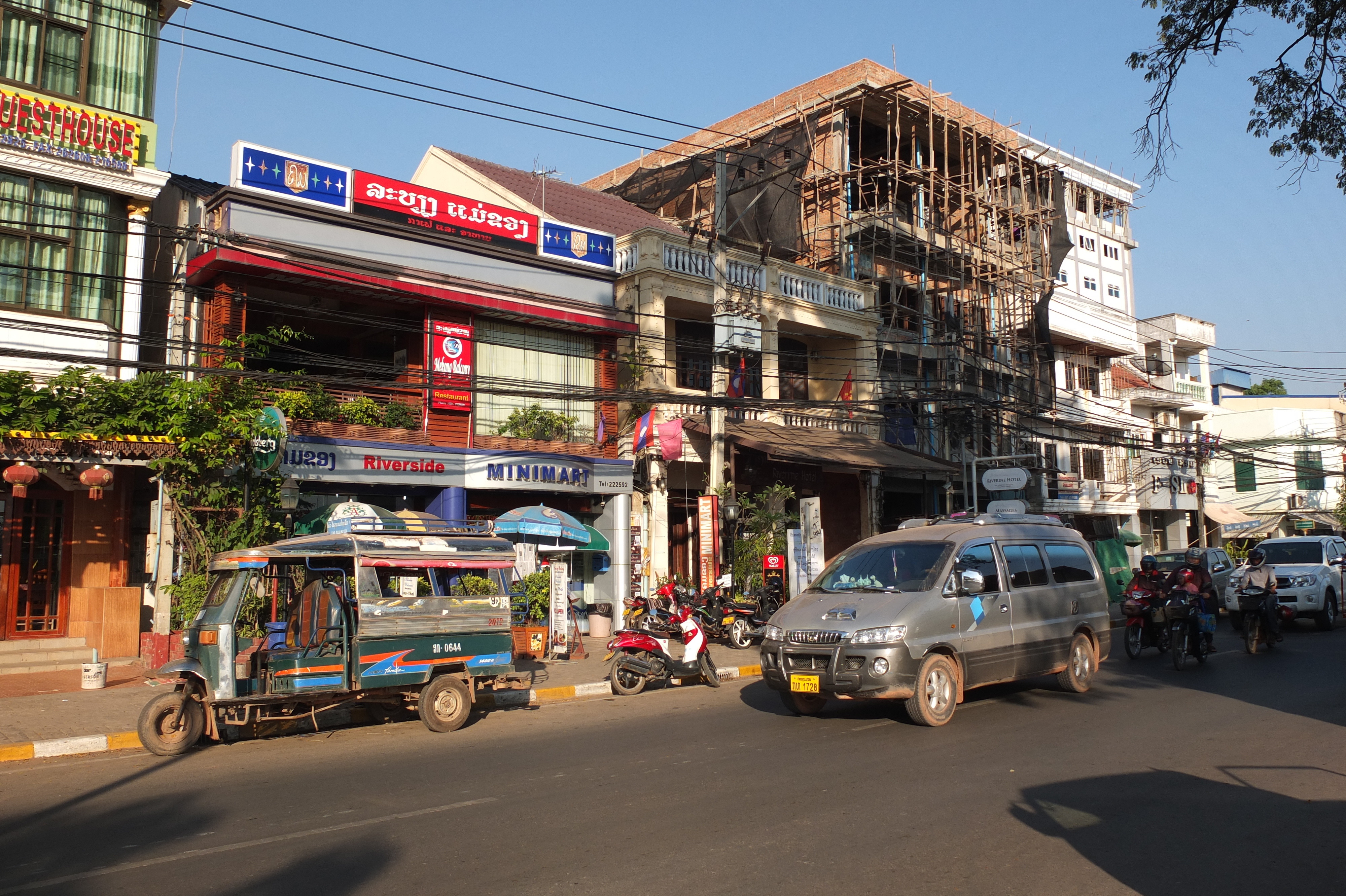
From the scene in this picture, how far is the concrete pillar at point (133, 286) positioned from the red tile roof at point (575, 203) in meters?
10.5

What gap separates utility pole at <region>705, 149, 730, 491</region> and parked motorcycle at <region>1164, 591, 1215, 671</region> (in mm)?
8370

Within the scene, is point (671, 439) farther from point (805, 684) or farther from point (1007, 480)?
point (805, 684)

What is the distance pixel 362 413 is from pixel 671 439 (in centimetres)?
639

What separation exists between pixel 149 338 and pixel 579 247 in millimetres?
9455

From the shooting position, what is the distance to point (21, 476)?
13086 millimetres

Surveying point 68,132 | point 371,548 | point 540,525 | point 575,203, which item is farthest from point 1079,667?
point 575,203

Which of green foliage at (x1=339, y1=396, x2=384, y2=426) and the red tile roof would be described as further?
the red tile roof

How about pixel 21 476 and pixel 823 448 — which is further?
pixel 823 448

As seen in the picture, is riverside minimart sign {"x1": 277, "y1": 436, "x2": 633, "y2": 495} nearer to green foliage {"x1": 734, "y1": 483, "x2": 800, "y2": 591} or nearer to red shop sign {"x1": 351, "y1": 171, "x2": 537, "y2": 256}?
green foliage {"x1": 734, "y1": 483, "x2": 800, "y2": 591}

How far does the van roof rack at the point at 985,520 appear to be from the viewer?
11.1 m

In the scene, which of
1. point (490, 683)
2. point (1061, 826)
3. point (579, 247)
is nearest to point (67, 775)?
point (490, 683)

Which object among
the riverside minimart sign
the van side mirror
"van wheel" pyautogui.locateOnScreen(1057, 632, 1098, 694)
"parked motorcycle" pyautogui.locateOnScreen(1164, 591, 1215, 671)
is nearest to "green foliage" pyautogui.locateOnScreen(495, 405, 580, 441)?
the riverside minimart sign

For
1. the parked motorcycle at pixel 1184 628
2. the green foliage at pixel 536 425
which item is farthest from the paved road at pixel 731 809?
the green foliage at pixel 536 425

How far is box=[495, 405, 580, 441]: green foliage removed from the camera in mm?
19938
